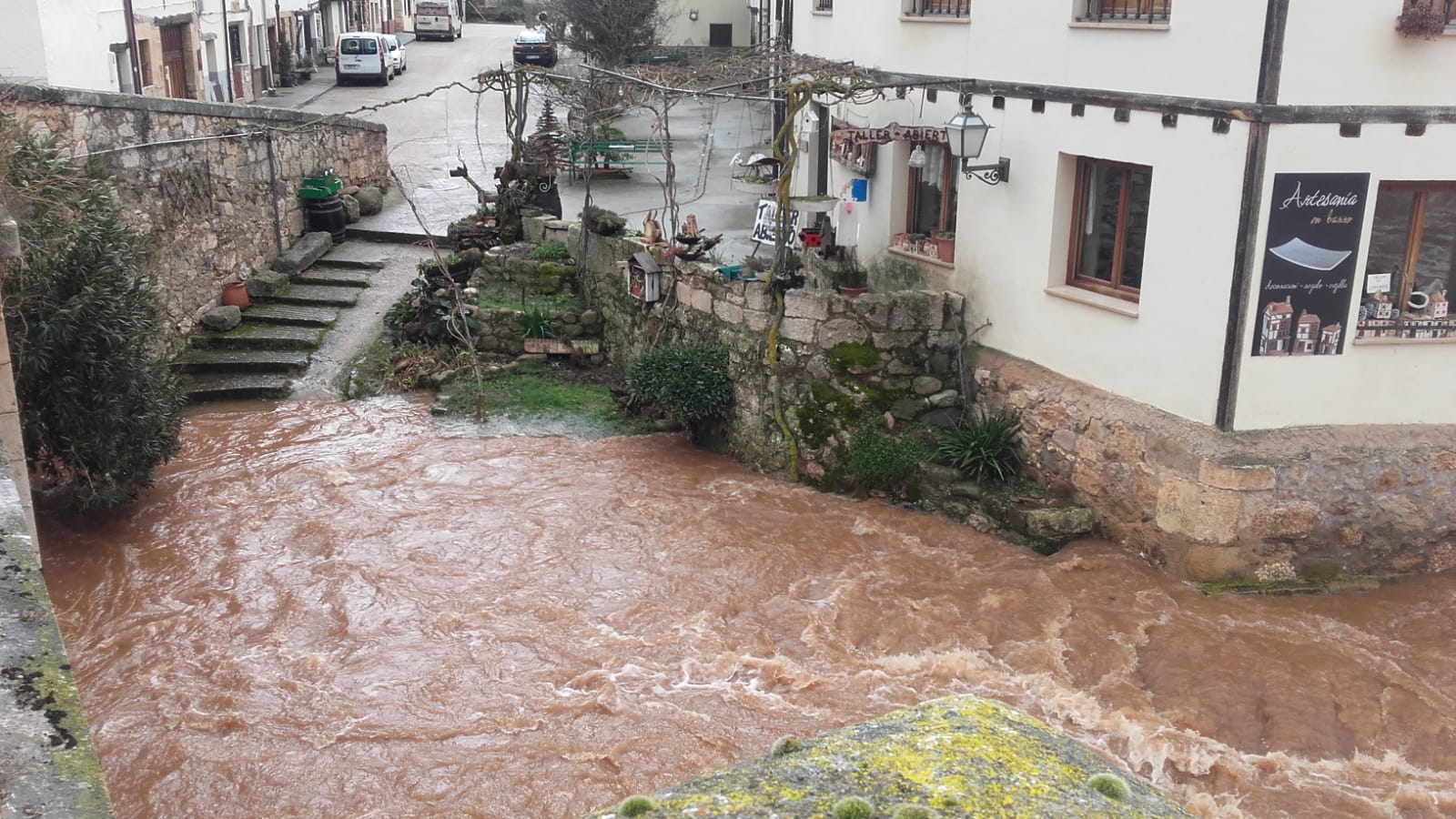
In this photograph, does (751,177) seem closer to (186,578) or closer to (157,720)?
(186,578)

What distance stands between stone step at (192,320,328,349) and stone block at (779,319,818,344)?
669 centimetres

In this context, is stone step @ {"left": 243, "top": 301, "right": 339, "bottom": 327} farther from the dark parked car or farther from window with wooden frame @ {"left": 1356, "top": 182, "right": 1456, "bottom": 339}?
the dark parked car

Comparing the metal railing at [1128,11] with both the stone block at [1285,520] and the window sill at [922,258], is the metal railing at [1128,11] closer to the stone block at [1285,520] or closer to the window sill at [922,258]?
the window sill at [922,258]

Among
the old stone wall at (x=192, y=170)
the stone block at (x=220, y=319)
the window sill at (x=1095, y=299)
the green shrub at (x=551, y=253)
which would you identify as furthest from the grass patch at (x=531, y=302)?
the window sill at (x=1095, y=299)

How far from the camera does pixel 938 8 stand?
40.4 ft

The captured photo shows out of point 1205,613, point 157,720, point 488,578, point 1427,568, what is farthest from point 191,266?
point 1427,568

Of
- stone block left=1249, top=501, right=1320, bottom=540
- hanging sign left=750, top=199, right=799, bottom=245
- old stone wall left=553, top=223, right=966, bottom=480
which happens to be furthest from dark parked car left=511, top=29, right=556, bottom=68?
stone block left=1249, top=501, right=1320, bottom=540

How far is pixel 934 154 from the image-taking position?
12523 millimetres

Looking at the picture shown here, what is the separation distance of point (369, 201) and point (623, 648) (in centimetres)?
1334

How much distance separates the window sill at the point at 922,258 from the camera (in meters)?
12.2

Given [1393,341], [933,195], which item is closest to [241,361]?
[933,195]

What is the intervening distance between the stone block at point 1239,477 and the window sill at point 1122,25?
3.46m

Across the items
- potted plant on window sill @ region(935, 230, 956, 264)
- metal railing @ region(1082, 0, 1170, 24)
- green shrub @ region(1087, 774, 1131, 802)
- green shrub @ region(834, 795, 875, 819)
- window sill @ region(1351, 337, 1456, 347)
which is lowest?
window sill @ region(1351, 337, 1456, 347)

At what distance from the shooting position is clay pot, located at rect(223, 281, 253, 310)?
15.5 m
